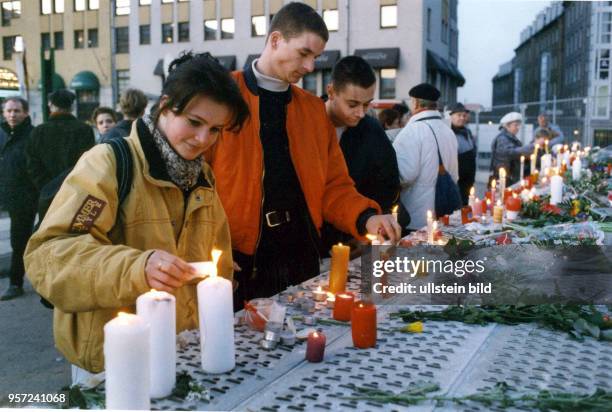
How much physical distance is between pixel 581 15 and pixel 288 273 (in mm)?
11570

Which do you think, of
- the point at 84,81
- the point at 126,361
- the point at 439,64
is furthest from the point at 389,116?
the point at 439,64

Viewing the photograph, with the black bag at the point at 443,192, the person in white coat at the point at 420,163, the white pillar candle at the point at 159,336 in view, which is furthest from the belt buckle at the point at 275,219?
the black bag at the point at 443,192

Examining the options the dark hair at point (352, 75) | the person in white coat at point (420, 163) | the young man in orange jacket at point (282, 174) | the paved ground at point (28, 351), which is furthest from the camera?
the person in white coat at point (420, 163)

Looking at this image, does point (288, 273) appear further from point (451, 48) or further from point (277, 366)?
point (451, 48)

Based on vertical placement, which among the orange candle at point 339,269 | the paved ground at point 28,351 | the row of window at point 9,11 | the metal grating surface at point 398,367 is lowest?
the paved ground at point 28,351

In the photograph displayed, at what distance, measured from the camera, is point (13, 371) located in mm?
3344

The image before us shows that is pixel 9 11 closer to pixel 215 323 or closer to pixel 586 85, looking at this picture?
pixel 215 323

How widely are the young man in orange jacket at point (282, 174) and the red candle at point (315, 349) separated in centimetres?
91

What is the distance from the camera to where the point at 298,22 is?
2387mm

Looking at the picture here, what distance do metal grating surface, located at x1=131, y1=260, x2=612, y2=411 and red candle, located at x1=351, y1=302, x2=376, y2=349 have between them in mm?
24

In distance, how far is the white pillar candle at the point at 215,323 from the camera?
4.18 ft

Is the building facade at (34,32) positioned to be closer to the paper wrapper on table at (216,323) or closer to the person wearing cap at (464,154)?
the paper wrapper on table at (216,323)

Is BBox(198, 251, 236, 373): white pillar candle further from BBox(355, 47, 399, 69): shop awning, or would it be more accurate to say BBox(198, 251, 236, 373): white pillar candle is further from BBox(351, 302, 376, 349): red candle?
BBox(355, 47, 399, 69): shop awning

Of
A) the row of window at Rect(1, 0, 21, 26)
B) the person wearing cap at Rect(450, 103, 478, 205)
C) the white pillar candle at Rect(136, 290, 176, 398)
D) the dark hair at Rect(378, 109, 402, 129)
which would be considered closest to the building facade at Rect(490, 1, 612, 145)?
the person wearing cap at Rect(450, 103, 478, 205)
